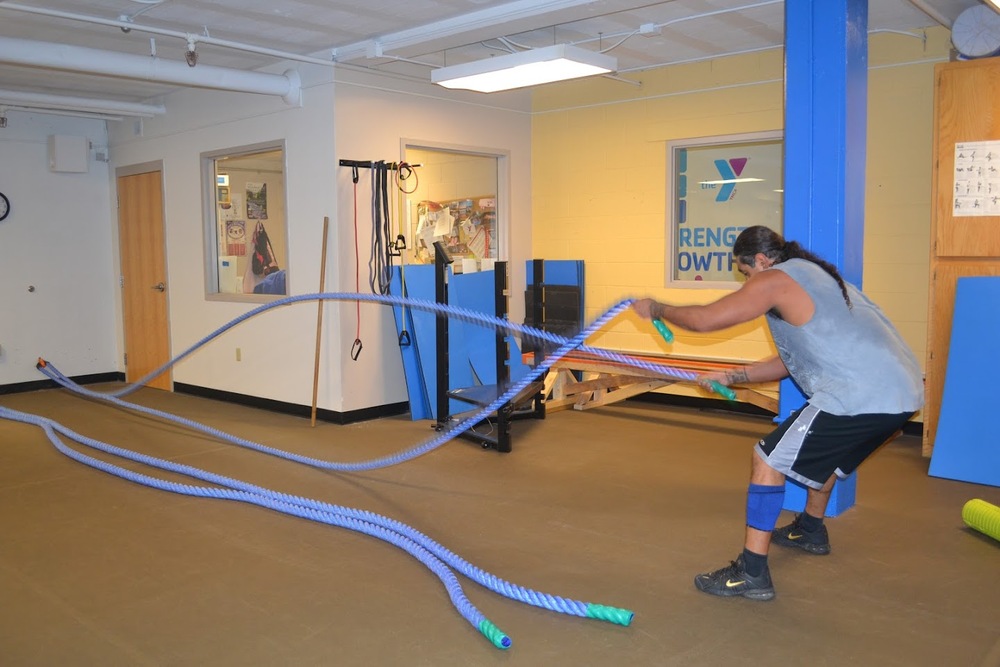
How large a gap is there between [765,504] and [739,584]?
0.34 m

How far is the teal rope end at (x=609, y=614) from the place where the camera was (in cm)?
314

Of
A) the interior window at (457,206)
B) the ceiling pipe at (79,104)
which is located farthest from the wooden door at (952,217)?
the ceiling pipe at (79,104)

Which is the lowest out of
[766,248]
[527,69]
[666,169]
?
[766,248]

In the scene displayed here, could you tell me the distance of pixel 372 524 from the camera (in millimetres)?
4246

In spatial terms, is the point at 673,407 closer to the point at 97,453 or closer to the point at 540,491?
the point at 540,491

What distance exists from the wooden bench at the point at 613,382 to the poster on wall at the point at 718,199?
3.07ft

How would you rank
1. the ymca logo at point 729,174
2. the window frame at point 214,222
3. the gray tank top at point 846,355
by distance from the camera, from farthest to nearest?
the window frame at point 214,222 < the ymca logo at point 729,174 < the gray tank top at point 846,355

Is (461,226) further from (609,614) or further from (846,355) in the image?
(609,614)

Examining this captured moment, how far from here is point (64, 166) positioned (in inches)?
340

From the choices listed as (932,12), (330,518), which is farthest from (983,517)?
(330,518)

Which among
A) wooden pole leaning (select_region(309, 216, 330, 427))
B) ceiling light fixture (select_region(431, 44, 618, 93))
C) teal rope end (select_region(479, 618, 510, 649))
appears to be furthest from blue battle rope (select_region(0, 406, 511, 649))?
ceiling light fixture (select_region(431, 44, 618, 93))

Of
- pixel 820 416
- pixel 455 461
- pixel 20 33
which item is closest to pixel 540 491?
pixel 455 461

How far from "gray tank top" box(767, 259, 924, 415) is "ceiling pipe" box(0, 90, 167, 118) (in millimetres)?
6860

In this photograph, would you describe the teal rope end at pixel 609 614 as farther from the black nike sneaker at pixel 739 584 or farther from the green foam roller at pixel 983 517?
the green foam roller at pixel 983 517
